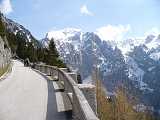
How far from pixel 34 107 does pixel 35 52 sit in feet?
443

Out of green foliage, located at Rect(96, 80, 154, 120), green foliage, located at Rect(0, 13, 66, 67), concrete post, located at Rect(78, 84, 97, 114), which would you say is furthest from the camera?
green foliage, located at Rect(0, 13, 66, 67)

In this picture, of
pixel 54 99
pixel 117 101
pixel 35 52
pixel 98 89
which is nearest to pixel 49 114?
pixel 54 99

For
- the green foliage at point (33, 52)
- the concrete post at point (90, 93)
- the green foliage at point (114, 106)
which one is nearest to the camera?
the concrete post at point (90, 93)

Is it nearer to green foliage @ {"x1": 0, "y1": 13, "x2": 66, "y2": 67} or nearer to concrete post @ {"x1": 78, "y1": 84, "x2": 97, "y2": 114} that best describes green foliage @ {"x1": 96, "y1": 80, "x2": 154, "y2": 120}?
concrete post @ {"x1": 78, "y1": 84, "x2": 97, "y2": 114}

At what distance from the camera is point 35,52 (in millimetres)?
149750

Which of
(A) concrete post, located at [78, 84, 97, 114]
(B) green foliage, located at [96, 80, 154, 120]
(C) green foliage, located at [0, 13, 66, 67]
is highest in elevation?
(C) green foliage, located at [0, 13, 66, 67]

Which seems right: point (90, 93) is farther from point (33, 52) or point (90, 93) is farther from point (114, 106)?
point (33, 52)

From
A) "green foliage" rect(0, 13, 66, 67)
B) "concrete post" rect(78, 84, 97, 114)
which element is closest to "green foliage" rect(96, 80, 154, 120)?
"concrete post" rect(78, 84, 97, 114)

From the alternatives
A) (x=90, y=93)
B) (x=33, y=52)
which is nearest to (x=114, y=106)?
(x=90, y=93)

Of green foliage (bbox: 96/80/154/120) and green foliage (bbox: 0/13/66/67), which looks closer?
green foliage (bbox: 96/80/154/120)

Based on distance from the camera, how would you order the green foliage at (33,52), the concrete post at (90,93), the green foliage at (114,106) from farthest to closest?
1. the green foliage at (33,52)
2. the green foliage at (114,106)
3. the concrete post at (90,93)

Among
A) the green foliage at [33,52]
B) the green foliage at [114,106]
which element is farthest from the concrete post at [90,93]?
the green foliage at [33,52]

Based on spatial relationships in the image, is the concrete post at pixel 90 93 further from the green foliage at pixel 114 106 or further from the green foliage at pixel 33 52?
the green foliage at pixel 33 52

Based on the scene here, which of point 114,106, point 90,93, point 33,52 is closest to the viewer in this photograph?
point 90,93
